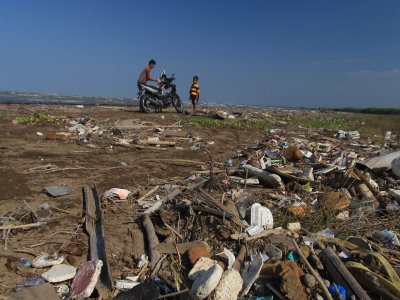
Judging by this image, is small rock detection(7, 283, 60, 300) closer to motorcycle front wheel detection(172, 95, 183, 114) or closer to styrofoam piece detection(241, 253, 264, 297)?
styrofoam piece detection(241, 253, 264, 297)

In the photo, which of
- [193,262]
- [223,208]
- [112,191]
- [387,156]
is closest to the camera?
[193,262]

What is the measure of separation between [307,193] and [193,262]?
7.33ft

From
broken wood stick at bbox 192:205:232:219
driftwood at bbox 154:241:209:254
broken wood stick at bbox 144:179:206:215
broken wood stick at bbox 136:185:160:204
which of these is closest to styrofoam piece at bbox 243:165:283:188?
broken wood stick at bbox 144:179:206:215

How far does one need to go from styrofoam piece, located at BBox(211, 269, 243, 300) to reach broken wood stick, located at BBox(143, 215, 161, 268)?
0.67 metres

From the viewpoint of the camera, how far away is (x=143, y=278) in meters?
2.82

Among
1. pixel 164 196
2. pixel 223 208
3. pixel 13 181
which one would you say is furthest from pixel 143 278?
pixel 13 181

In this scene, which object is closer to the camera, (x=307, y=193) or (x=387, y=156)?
(x=307, y=193)

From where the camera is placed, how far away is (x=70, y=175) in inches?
202

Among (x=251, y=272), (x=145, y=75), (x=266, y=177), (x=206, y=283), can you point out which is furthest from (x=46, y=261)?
(x=145, y=75)

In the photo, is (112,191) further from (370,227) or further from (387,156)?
(387,156)

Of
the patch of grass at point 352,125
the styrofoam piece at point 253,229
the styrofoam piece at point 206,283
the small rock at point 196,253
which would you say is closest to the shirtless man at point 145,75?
the patch of grass at point 352,125

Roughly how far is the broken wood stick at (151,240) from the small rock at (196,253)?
10.9 inches

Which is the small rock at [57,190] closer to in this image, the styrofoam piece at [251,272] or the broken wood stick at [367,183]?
the styrofoam piece at [251,272]

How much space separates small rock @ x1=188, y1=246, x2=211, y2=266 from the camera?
2934 millimetres
